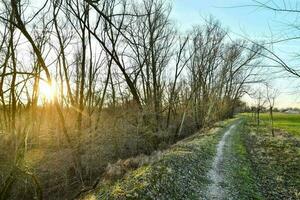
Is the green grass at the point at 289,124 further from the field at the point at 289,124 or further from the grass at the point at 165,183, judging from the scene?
the grass at the point at 165,183

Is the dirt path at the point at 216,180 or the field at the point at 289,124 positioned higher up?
the field at the point at 289,124

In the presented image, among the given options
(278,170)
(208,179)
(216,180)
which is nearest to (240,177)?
(216,180)

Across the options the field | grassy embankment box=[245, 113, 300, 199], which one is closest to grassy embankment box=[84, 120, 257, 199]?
grassy embankment box=[245, 113, 300, 199]

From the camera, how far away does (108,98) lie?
34.0 metres

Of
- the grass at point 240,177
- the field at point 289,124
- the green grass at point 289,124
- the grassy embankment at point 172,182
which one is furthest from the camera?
the field at point 289,124

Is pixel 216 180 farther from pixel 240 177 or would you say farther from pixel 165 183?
pixel 165 183

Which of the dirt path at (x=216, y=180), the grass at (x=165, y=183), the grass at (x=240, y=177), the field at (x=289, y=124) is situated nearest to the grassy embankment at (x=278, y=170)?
the grass at (x=240, y=177)

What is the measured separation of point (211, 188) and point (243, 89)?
62.0 meters

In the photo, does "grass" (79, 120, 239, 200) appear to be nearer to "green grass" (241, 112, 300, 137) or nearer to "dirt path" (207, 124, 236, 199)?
"dirt path" (207, 124, 236, 199)

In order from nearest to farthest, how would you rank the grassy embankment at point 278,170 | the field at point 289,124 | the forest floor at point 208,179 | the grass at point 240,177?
the forest floor at point 208,179, the grass at point 240,177, the grassy embankment at point 278,170, the field at point 289,124

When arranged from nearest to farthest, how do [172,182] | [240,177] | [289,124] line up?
[172,182]
[240,177]
[289,124]

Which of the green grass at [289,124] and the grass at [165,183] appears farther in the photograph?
the green grass at [289,124]

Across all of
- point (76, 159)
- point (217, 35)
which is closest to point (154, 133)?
point (76, 159)

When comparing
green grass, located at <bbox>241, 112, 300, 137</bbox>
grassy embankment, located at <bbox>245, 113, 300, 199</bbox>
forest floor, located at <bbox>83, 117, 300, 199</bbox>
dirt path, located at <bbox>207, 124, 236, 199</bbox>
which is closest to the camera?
forest floor, located at <bbox>83, 117, 300, 199</bbox>
